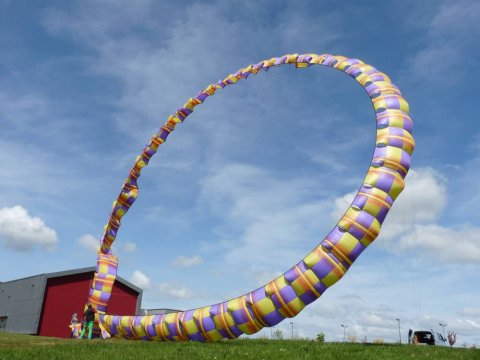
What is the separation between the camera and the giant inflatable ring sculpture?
13.2 meters

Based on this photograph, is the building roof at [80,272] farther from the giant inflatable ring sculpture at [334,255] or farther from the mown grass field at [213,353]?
the mown grass field at [213,353]

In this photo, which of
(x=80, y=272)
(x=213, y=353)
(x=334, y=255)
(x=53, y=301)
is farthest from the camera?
(x=80, y=272)

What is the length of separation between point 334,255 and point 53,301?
2656cm

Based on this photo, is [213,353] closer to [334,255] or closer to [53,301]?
[334,255]

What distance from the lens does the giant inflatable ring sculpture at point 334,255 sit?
13.2 metres

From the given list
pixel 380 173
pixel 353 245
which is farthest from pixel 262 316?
pixel 380 173

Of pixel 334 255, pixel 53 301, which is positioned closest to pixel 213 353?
pixel 334 255

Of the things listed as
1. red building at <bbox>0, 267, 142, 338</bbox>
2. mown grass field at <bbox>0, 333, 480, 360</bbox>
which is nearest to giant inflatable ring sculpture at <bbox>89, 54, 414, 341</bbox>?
mown grass field at <bbox>0, 333, 480, 360</bbox>

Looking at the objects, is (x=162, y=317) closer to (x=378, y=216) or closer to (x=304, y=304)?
(x=304, y=304)

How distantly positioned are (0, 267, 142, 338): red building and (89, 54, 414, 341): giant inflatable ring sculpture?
1803 centimetres

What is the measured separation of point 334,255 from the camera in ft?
43.0

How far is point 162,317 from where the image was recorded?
54.6 feet

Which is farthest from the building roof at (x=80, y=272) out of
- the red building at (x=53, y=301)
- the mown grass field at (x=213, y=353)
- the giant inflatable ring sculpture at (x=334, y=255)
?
the mown grass field at (x=213, y=353)

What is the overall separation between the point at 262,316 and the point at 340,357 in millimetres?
2998
